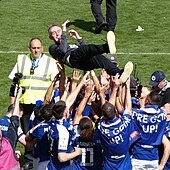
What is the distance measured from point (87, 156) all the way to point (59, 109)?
86 cm

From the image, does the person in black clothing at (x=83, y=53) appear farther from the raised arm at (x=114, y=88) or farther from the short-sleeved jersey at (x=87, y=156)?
the short-sleeved jersey at (x=87, y=156)

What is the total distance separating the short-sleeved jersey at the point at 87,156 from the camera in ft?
32.5

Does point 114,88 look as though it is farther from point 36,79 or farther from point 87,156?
point 36,79

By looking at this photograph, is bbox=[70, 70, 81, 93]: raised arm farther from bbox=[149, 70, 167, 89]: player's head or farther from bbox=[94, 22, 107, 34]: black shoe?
bbox=[94, 22, 107, 34]: black shoe

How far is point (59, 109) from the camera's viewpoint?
9695mm

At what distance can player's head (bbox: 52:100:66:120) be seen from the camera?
968cm

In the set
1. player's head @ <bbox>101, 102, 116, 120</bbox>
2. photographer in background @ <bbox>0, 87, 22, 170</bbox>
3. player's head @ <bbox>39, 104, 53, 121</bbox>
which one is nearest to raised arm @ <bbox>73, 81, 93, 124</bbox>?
player's head @ <bbox>39, 104, 53, 121</bbox>

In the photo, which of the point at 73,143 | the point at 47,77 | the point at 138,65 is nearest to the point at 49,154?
the point at 73,143

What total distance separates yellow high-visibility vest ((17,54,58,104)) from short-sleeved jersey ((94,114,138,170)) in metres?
3.05

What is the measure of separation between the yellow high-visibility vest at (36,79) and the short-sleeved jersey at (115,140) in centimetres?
305

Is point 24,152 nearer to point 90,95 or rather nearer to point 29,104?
point 29,104

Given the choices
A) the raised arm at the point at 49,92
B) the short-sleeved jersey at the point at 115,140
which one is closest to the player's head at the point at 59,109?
the short-sleeved jersey at the point at 115,140

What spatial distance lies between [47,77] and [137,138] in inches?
123

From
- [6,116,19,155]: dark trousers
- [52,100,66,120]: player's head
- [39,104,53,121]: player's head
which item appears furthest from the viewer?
[39,104,53,121]: player's head
